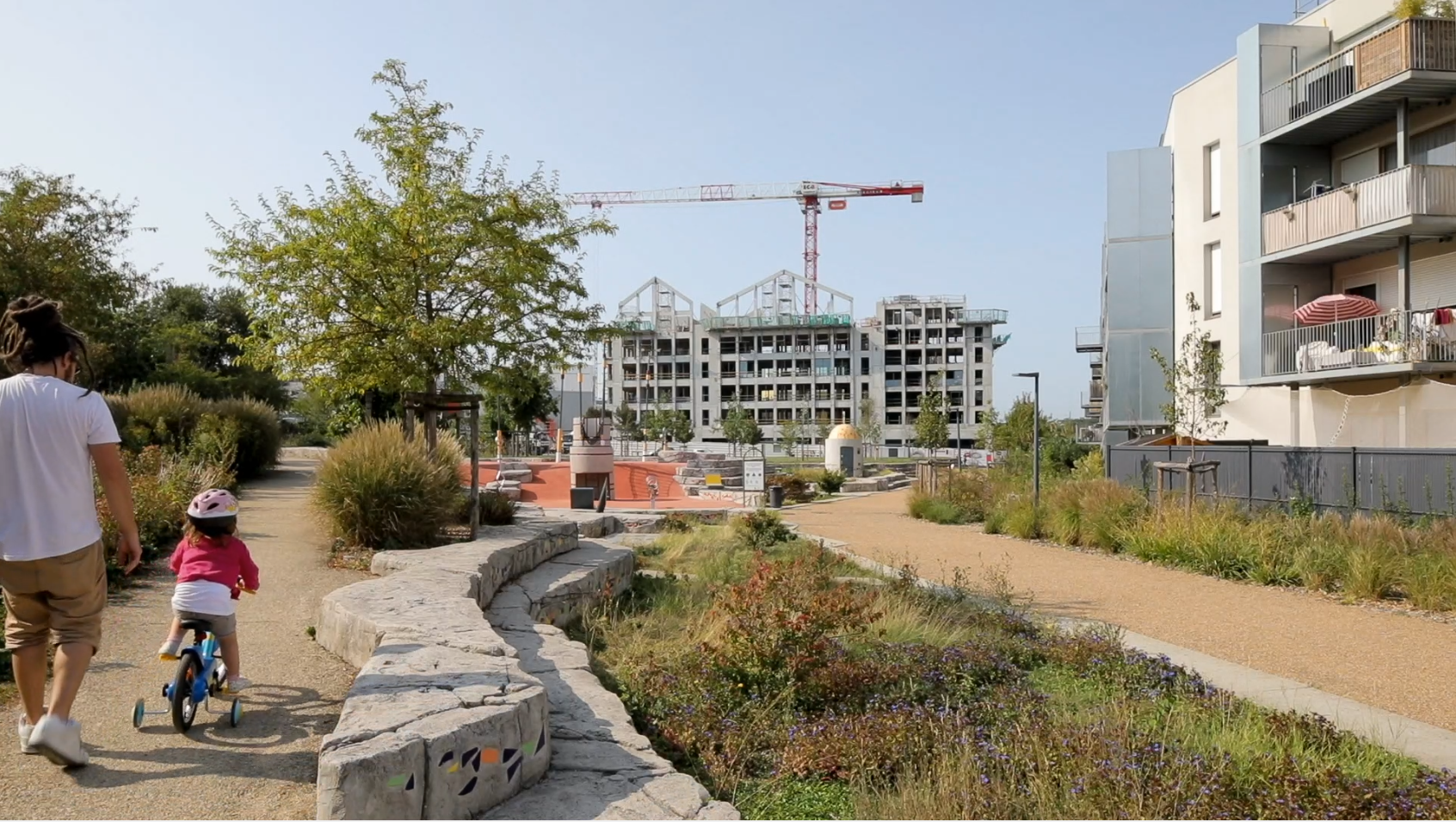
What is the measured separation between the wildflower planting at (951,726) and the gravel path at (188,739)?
1.88 metres

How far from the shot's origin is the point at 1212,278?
26.7m

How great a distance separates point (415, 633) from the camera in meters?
5.61

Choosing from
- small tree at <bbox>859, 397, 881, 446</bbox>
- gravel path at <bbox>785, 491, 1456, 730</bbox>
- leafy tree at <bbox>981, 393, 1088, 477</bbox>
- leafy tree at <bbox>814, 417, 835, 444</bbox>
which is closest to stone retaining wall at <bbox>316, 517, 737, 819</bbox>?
gravel path at <bbox>785, 491, 1456, 730</bbox>

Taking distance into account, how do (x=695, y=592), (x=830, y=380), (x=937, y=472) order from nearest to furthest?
(x=695, y=592)
(x=937, y=472)
(x=830, y=380)

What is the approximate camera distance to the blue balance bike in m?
4.81

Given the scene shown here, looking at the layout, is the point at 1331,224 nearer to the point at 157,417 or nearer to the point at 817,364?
the point at 157,417

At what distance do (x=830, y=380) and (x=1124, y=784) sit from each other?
376 ft

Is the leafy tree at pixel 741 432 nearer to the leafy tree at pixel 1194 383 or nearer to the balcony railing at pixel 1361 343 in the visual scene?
the balcony railing at pixel 1361 343

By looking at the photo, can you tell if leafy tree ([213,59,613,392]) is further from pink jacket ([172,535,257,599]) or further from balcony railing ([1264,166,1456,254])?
balcony railing ([1264,166,1456,254])

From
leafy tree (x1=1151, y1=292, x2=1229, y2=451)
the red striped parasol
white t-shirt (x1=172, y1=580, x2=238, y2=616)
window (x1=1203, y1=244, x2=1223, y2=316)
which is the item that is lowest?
white t-shirt (x1=172, y1=580, x2=238, y2=616)

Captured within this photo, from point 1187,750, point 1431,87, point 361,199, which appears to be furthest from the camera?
point 1431,87

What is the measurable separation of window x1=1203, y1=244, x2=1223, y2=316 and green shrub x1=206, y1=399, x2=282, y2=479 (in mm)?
23358

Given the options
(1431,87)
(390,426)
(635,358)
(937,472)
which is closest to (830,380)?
(635,358)

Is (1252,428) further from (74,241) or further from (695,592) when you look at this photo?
(74,241)
